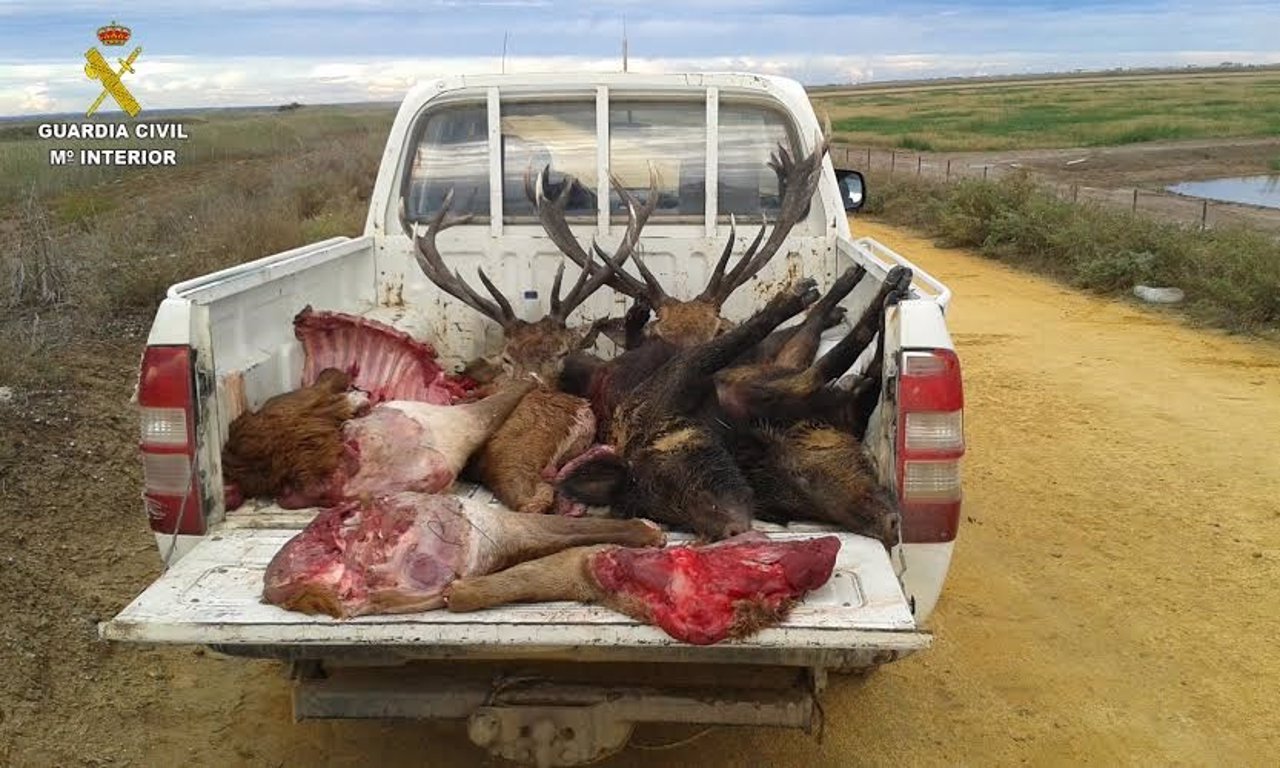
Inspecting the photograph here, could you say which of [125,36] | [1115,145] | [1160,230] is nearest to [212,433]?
[1160,230]

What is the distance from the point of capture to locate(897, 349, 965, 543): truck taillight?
2936mm

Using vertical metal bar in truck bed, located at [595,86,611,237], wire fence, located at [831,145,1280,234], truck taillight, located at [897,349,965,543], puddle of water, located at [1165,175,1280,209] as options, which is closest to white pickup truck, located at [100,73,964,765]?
truck taillight, located at [897,349,965,543]

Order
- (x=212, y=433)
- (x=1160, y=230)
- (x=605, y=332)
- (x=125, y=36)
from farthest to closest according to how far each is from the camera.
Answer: (x=125, y=36), (x=1160, y=230), (x=605, y=332), (x=212, y=433)

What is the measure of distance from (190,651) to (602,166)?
2770mm

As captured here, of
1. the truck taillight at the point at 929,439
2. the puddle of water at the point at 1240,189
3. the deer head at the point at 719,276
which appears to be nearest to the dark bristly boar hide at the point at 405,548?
the truck taillight at the point at 929,439

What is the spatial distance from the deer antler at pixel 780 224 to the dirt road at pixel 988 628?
171 cm

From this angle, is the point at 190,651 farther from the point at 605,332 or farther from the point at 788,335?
the point at 788,335

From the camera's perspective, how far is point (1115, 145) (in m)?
41.5

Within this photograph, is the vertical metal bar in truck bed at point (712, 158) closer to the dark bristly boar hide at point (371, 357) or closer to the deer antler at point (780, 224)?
the deer antler at point (780, 224)

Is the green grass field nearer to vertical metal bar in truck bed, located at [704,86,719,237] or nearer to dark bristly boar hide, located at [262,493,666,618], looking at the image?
vertical metal bar in truck bed, located at [704,86,719,237]

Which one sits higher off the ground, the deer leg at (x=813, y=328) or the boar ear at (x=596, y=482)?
the deer leg at (x=813, y=328)

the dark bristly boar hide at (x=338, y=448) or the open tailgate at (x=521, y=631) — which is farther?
the dark bristly boar hide at (x=338, y=448)

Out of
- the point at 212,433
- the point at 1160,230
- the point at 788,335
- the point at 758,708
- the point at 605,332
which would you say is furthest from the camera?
the point at 1160,230

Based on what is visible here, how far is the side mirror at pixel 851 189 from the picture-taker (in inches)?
220
